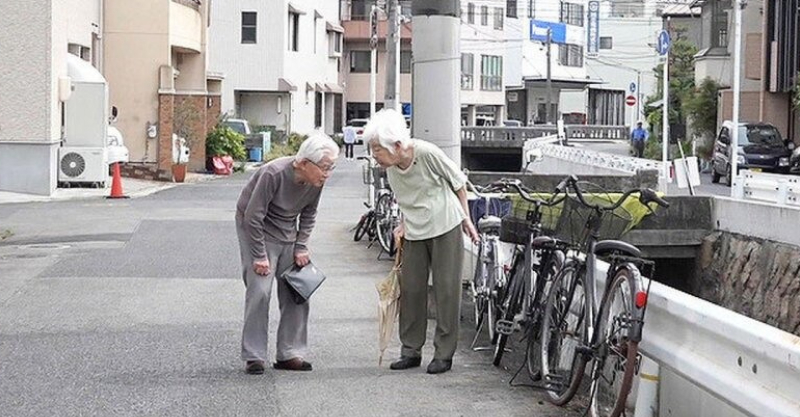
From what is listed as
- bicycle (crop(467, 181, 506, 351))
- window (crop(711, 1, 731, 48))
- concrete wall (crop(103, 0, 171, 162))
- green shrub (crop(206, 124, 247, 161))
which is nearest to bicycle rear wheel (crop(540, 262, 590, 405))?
bicycle (crop(467, 181, 506, 351))

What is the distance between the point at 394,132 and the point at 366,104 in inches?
2878

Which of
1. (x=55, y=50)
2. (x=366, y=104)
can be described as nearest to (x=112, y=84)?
(x=55, y=50)

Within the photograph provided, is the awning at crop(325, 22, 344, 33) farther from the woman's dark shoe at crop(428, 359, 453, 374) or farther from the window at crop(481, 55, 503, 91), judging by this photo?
the woman's dark shoe at crop(428, 359, 453, 374)

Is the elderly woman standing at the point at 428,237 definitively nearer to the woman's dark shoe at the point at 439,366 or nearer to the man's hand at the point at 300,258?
the woman's dark shoe at the point at 439,366

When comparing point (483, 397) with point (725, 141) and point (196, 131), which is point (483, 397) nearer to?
point (725, 141)

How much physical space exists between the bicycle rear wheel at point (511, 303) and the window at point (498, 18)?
245 ft

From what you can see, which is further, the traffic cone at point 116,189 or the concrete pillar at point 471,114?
the concrete pillar at point 471,114

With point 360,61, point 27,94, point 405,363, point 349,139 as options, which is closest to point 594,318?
point 405,363

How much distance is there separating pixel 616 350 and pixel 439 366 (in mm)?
2208

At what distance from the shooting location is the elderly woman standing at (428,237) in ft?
29.8

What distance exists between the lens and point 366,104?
81.6 metres

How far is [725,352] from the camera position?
598 centimetres

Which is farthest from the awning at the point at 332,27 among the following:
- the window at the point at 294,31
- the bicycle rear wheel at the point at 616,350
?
the bicycle rear wheel at the point at 616,350

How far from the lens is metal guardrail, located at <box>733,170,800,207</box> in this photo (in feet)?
53.2
